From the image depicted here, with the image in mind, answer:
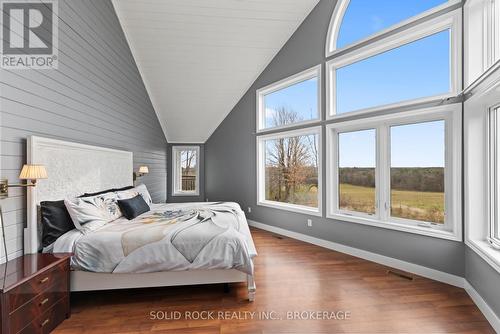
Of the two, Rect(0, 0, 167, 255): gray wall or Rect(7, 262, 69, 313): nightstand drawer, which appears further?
Rect(0, 0, 167, 255): gray wall

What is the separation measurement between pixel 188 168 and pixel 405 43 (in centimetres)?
549

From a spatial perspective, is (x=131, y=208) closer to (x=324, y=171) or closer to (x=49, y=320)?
(x=49, y=320)

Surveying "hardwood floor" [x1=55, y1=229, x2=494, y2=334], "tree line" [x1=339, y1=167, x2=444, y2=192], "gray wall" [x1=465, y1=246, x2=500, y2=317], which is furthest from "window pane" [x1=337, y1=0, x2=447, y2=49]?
"hardwood floor" [x1=55, y1=229, x2=494, y2=334]

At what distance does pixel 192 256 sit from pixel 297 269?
146 cm

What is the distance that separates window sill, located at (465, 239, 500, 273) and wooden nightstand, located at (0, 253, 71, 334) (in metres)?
3.46

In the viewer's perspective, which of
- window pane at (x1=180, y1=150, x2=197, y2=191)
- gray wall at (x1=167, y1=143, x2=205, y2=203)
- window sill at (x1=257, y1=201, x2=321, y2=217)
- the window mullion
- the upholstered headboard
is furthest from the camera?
window pane at (x1=180, y1=150, x2=197, y2=191)

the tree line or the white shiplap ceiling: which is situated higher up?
the white shiplap ceiling

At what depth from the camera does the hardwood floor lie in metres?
2.06

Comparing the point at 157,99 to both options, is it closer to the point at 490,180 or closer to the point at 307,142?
the point at 307,142

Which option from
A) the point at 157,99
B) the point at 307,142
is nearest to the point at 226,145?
the point at 157,99

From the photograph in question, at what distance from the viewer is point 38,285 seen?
1.85 m

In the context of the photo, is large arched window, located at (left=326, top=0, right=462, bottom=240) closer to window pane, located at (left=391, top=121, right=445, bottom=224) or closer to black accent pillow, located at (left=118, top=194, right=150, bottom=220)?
window pane, located at (left=391, top=121, right=445, bottom=224)

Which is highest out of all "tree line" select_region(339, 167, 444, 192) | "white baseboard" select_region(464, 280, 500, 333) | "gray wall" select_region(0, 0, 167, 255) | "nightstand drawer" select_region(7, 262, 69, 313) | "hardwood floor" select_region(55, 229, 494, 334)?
"gray wall" select_region(0, 0, 167, 255)

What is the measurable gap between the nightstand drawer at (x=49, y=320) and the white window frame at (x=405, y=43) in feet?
12.7
